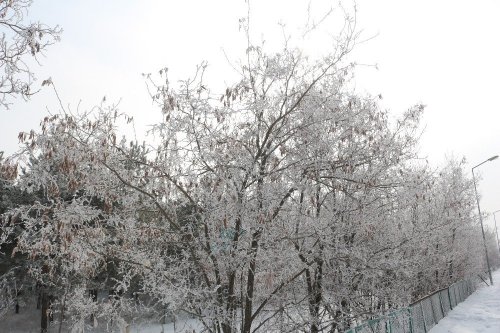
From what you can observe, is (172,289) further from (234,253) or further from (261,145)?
(261,145)

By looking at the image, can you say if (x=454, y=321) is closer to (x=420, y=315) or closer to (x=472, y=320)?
(x=472, y=320)

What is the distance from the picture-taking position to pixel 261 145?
216 inches

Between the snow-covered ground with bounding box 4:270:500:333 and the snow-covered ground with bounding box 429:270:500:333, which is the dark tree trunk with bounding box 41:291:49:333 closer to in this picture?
the snow-covered ground with bounding box 4:270:500:333

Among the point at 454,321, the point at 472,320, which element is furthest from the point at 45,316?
the point at 472,320

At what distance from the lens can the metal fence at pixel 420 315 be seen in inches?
299

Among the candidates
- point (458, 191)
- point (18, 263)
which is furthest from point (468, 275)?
point (18, 263)

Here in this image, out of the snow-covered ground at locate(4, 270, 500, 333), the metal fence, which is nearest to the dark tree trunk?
the snow-covered ground at locate(4, 270, 500, 333)

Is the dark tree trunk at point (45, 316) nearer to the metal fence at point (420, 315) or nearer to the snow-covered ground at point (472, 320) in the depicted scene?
the metal fence at point (420, 315)

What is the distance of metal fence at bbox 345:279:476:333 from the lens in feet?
24.9

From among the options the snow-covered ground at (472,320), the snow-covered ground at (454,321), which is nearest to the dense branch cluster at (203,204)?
the snow-covered ground at (454,321)

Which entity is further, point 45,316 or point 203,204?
point 45,316

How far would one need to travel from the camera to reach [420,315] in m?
13.1

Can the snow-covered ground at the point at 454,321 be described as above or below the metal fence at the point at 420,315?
below

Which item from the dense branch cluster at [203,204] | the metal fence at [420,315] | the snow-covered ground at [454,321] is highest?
the dense branch cluster at [203,204]
